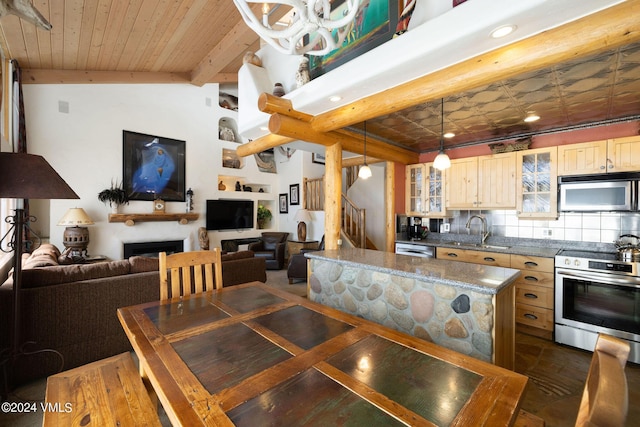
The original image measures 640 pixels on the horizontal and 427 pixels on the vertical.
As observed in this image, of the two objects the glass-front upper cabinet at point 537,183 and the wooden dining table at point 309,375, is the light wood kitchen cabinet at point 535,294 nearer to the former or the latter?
the glass-front upper cabinet at point 537,183

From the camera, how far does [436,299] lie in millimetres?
1836

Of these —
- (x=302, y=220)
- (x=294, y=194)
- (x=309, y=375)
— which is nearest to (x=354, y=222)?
(x=302, y=220)

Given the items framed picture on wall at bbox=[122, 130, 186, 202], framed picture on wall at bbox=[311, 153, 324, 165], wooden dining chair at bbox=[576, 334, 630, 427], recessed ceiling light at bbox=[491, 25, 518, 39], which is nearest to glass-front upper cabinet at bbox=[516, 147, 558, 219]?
recessed ceiling light at bbox=[491, 25, 518, 39]

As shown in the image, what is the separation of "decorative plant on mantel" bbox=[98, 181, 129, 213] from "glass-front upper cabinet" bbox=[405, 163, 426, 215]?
5.32 m

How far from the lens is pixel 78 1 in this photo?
10.1ft

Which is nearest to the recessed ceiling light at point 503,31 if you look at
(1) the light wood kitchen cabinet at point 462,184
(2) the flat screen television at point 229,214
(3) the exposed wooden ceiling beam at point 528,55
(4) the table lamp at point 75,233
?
(3) the exposed wooden ceiling beam at point 528,55

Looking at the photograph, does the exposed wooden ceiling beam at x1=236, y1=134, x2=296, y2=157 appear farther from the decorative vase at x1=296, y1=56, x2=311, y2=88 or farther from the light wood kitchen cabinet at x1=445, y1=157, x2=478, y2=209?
the light wood kitchen cabinet at x1=445, y1=157, x2=478, y2=209

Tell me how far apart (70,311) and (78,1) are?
132 inches

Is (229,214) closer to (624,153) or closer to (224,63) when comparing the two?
(224,63)

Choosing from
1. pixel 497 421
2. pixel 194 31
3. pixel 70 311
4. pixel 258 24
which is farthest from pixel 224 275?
pixel 194 31

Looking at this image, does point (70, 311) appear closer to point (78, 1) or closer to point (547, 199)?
point (78, 1)

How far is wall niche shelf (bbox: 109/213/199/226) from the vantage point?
5285 mm

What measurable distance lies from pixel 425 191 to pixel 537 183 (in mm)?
1412

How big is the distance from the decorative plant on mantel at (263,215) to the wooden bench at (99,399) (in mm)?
6234
